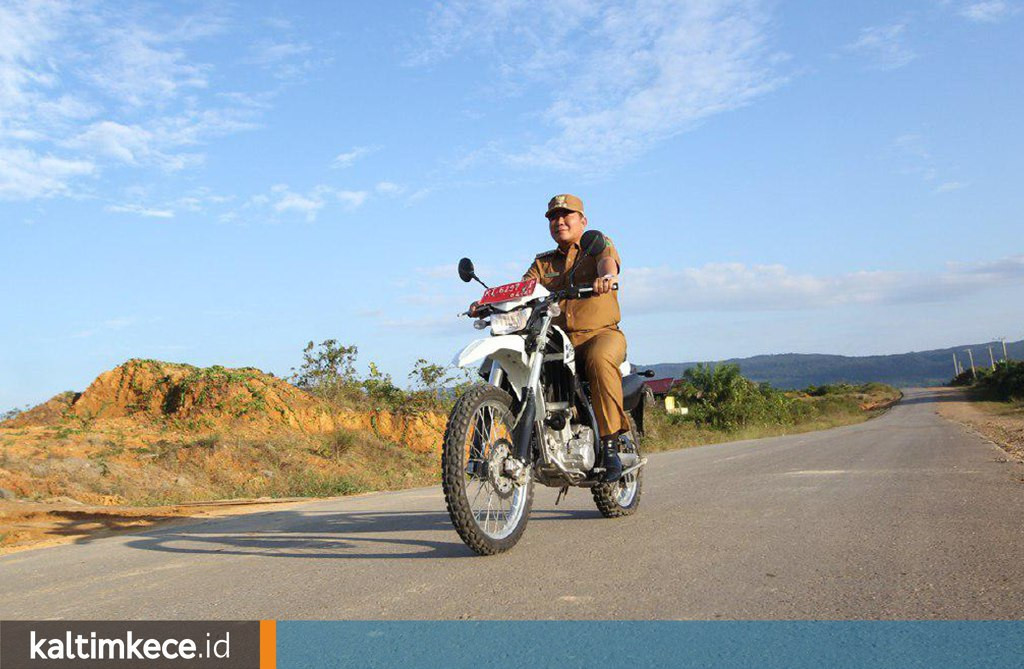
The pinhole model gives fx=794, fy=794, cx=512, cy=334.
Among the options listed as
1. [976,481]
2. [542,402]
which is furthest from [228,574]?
[976,481]

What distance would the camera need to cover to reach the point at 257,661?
10.1ft

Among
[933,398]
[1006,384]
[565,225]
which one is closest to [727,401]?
[565,225]

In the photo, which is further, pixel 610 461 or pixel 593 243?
pixel 610 461

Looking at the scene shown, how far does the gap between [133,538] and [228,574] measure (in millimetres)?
2625

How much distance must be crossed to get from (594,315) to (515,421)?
124cm

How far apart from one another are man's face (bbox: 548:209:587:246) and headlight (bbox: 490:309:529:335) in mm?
1110

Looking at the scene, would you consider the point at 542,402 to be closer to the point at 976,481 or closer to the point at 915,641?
the point at 915,641

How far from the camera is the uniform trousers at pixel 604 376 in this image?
5.75 metres

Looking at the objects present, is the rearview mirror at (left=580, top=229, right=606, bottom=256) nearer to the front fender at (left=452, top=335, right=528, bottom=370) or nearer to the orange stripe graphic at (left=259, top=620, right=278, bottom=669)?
the front fender at (left=452, top=335, right=528, bottom=370)

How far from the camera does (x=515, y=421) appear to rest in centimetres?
523

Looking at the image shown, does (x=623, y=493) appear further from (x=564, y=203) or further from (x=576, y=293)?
(x=564, y=203)

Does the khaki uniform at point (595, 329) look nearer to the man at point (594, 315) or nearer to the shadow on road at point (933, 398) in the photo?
the man at point (594, 315)

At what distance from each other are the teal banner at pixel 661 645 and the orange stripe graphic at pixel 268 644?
0.03 meters

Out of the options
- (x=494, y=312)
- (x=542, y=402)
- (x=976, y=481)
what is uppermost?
(x=494, y=312)
